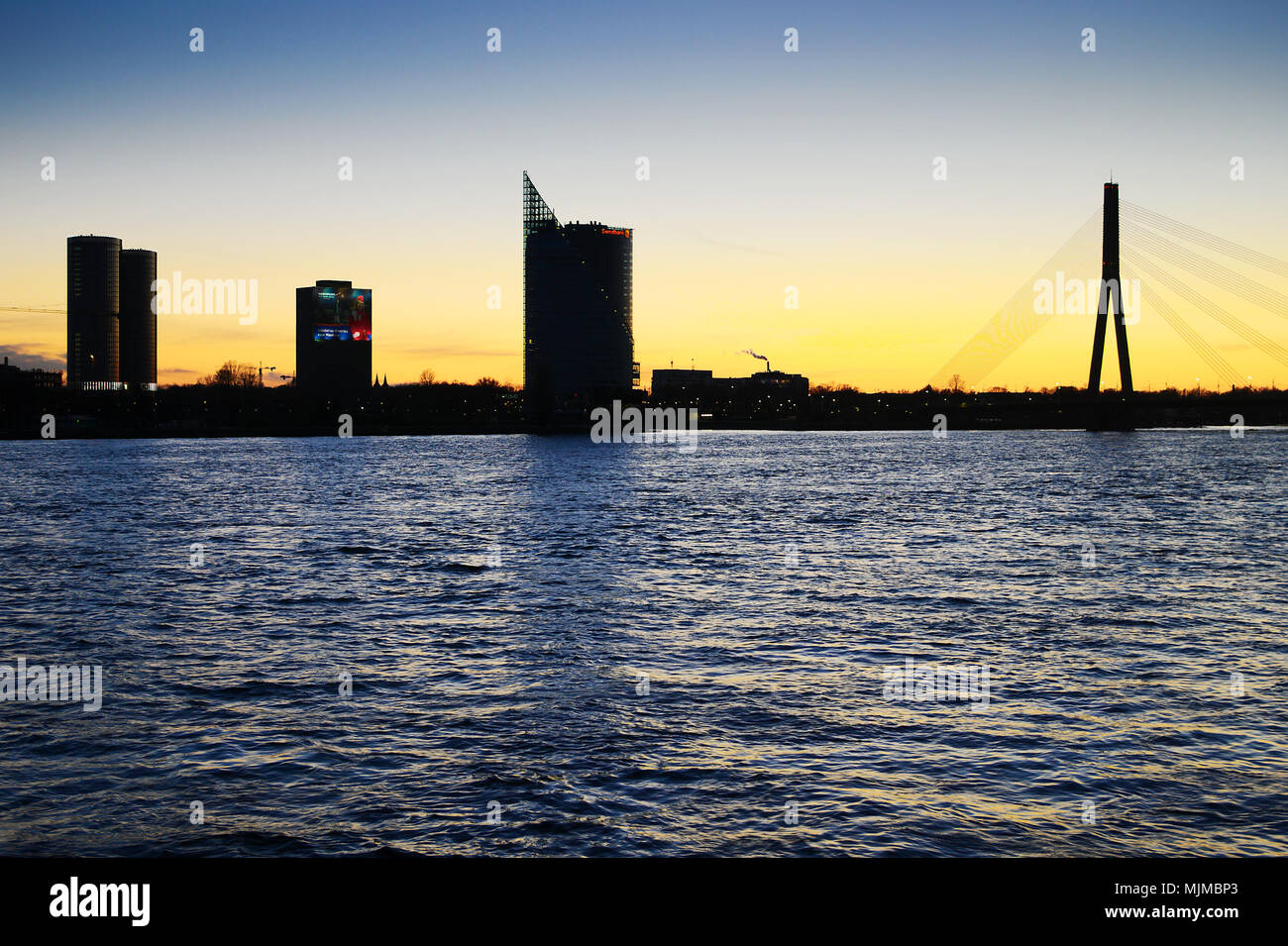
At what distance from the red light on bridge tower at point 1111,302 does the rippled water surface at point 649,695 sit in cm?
11804

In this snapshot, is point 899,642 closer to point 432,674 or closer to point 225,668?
point 432,674

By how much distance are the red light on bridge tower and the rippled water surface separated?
11804cm

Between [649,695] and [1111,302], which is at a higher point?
[1111,302]

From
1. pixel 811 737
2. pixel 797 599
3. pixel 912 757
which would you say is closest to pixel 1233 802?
pixel 912 757

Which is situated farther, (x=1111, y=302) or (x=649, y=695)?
(x=1111, y=302)

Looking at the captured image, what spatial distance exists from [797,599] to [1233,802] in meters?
14.0

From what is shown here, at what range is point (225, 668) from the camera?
17.4 meters

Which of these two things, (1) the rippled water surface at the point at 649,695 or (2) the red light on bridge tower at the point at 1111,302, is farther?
(2) the red light on bridge tower at the point at 1111,302

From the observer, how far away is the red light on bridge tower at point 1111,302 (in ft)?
484

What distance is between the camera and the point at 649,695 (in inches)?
600

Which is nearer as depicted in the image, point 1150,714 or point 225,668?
point 1150,714

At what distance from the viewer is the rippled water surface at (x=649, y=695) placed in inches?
403

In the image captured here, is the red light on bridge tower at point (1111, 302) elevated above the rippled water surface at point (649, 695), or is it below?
above

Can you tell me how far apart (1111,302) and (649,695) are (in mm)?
153847
